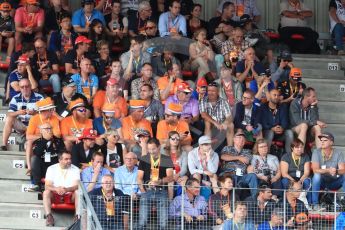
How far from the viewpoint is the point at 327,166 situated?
30094 mm

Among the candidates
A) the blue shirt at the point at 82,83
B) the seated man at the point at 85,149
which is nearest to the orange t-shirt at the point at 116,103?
the blue shirt at the point at 82,83

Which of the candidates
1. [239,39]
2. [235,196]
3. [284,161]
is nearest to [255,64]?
[239,39]

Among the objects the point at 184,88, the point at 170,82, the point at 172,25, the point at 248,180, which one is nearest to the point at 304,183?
the point at 248,180

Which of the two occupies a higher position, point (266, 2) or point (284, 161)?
point (266, 2)

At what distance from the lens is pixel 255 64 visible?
32.6m

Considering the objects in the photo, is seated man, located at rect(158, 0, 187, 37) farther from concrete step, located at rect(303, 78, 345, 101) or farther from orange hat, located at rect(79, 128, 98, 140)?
orange hat, located at rect(79, 128, 98, 140)

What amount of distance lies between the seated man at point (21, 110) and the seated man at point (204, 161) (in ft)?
9.70

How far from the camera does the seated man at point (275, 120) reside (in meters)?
31.4

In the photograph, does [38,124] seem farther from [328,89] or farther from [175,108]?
[328,89]

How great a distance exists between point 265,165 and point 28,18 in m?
5.55

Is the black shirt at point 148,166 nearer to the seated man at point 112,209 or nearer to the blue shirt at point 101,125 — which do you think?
the blue shirt at point 101,125

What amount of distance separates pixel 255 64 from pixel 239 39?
856 mm

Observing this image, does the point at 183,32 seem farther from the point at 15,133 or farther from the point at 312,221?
the point at 312,221

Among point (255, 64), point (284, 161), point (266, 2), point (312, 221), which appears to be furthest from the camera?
point (266, 2)
